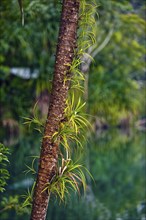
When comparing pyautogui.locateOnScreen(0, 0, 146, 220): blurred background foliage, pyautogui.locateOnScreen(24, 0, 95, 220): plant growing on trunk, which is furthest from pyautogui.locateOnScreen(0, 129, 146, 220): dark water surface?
pyautogui.locateOnScreen(24, 0, 95, 220): plant growing on trunk

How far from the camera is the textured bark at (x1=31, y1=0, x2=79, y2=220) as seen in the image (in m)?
3.74

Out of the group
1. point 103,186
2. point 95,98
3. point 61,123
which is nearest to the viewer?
point 61,123

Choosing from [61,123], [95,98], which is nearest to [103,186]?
[61,123]

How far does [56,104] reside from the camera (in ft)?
12.4

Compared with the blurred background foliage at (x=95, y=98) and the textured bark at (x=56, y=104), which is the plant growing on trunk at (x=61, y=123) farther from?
the blurred background foliage at (x=95, y=98)

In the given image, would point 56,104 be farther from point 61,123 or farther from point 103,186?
point 103,186

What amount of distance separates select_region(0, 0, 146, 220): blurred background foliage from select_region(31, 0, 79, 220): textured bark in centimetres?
32

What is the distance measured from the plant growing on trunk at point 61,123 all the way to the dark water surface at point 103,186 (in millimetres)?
331

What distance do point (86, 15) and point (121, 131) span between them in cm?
2198

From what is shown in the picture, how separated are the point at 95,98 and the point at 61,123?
1916 centimetres

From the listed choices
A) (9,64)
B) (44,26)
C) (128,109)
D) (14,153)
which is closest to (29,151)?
(14,153)

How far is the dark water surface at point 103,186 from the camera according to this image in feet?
26.2

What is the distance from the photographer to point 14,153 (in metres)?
13.2

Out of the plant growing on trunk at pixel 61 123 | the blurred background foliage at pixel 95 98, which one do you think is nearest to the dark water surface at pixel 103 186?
the blurred background foliage at pixel 95 98
